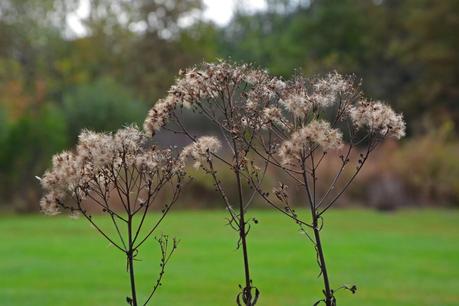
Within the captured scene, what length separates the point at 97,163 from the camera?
4.09m

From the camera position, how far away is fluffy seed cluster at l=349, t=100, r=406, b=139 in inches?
166

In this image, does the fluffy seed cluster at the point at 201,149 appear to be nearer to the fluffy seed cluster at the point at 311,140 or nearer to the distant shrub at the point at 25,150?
the fluffy seed cluster at the point at 311,140

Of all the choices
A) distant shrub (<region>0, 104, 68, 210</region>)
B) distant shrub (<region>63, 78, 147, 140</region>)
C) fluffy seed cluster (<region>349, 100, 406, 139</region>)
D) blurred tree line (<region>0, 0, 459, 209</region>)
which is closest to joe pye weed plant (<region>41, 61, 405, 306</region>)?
fluffy seed cluster (<region>349, 100, 406, 139</region>)

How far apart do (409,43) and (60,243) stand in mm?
26740

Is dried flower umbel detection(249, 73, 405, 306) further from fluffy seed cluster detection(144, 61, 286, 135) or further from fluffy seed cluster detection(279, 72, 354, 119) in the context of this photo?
fluffy seed cluster detection(144, 61, 286, 135)

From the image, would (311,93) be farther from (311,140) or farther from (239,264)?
(239,264)

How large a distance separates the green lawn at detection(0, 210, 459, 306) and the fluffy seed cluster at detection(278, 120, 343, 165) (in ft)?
21.3

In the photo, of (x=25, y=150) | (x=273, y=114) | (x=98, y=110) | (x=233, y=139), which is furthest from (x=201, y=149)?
(x=98, y=110)

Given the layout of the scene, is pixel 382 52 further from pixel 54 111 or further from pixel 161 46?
pixel 54 111

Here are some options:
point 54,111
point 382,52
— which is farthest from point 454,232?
point 382,52

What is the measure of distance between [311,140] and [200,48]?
45.8 m

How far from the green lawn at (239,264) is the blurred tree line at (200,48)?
1633 cm

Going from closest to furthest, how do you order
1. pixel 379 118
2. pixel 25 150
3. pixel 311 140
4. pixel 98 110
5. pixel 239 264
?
pixel 311 140 → pixel 379 118 → pixel 239 264 → pixel 25 150 → pixel 98 110

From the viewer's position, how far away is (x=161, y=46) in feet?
159
